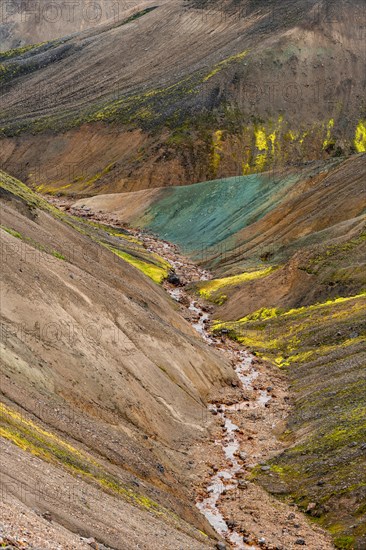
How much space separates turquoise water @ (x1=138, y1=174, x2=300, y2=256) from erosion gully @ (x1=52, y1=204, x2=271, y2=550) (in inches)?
143

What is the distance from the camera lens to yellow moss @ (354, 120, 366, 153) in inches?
4609

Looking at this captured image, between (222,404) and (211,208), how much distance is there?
5101 cm

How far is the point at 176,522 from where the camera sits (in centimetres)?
2620

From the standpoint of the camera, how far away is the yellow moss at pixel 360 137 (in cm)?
11706

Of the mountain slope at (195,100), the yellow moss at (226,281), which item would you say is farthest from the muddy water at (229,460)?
the mountain slope at (195,100)

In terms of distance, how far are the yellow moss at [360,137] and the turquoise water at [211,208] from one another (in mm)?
29966

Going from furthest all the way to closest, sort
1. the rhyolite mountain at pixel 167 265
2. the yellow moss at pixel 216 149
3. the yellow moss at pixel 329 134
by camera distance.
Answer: the yellow moss at pixel 329 134, the yellow moss at pixel 216 149, the rhyolite mountain at pixel 167 265

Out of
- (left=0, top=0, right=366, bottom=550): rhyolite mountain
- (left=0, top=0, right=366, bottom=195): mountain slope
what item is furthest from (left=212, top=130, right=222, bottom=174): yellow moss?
(left=0, top=0, right=366, bottom=550): rhyolite mountain

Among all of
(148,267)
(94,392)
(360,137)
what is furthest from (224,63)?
(94,392)

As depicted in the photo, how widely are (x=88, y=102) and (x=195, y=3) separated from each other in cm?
3090

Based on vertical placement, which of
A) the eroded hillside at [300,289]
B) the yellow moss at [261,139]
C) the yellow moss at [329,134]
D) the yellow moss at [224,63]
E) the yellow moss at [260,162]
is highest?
the yellow moss at [224,63]

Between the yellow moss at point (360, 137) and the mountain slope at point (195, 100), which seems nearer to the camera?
the mountain slope at point (195, 100)

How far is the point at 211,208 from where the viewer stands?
90.4m

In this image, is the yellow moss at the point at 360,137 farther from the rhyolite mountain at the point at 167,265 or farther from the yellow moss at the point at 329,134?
the yellow moss at the point at 329,134
